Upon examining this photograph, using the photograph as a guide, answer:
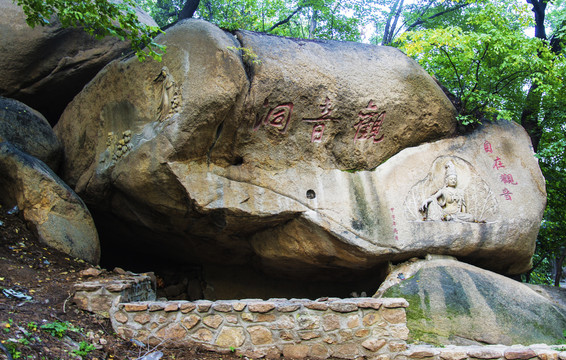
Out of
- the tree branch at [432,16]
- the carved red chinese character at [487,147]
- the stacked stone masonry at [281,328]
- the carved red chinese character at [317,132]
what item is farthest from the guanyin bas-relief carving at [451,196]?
the tree branch at [432,16]

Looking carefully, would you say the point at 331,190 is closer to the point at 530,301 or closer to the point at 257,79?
the point at 257,79

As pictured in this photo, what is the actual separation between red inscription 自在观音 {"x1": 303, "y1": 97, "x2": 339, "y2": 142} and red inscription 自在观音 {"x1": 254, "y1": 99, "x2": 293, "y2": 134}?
35 cm

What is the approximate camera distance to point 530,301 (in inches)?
270

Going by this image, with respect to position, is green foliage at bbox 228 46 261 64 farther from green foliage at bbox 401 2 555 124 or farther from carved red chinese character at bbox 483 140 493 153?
carved red chinese character at bbox 483 140 493 153

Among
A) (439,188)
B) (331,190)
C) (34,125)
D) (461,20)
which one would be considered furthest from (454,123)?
(34,125)

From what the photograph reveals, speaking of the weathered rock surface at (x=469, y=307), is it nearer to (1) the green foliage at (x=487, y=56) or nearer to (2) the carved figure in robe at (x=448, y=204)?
(2) the carved figure in robe at (x=448, y=204)

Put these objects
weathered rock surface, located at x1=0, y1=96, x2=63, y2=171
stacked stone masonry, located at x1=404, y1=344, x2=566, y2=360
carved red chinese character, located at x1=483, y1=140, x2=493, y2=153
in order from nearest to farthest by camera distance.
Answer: stacked stone masonry, located at x1=404, y1=344, x2=566, y2=360
weathered rock surface, located at x1=0, y1=96, x2=63, y2=171
carved red chinese character, located at x1=483, y1=140, x2=493, y2=153

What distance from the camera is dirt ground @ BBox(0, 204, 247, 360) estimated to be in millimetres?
3873

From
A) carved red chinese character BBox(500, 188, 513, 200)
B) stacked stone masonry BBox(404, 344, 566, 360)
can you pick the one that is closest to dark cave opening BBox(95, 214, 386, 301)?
carved red chinese character BBox(500, 188, 513, 200)

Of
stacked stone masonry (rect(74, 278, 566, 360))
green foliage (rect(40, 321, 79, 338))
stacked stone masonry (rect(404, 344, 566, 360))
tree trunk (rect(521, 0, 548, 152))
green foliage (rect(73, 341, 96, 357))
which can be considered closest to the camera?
green foliage (rect(73, 341, 96, 357))

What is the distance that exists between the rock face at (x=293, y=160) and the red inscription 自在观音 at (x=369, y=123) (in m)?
0.02

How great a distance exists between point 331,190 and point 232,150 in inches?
64.4

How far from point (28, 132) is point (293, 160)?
405 centimetres

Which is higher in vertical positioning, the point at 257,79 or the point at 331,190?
the point at 257,79
